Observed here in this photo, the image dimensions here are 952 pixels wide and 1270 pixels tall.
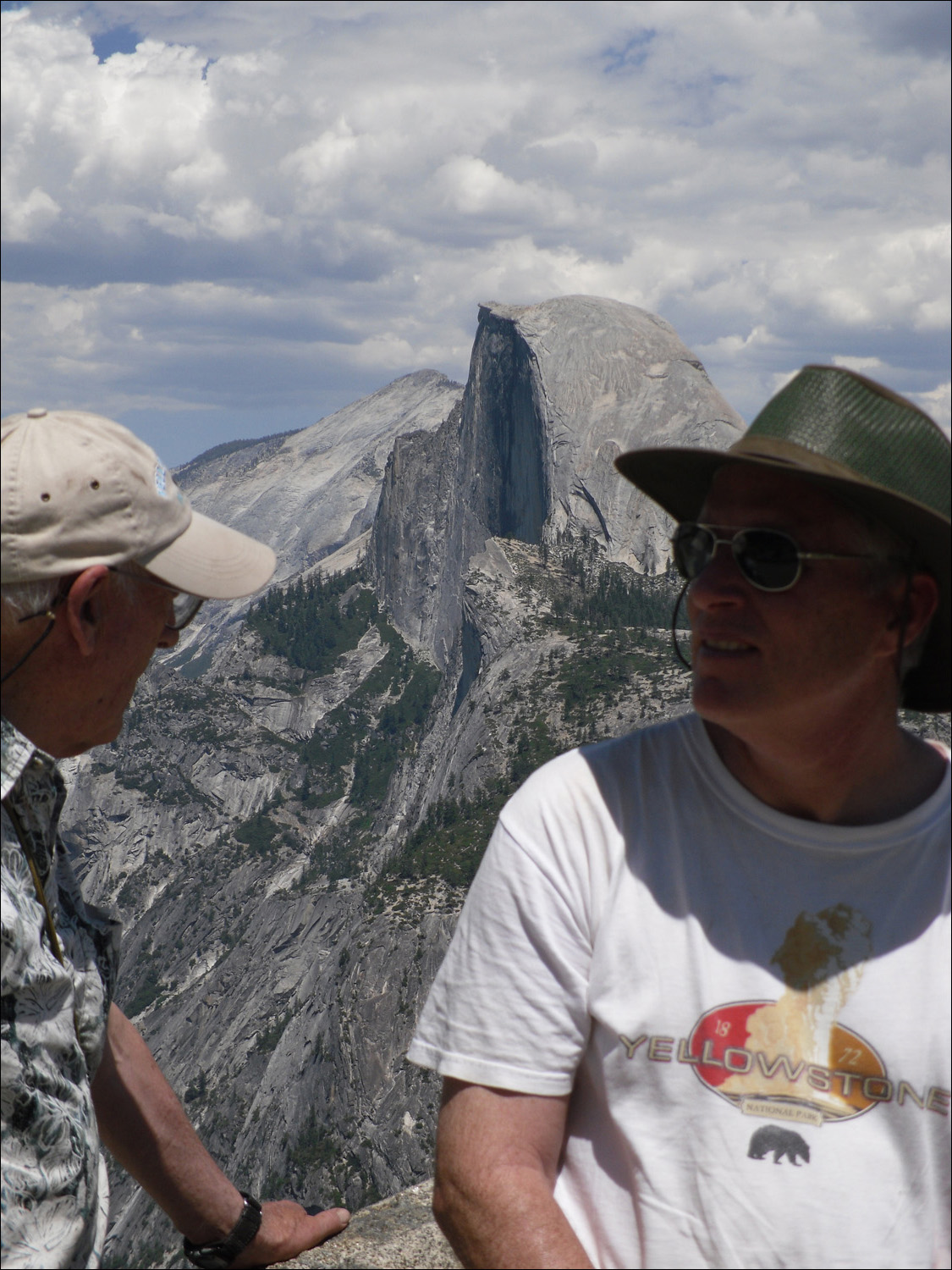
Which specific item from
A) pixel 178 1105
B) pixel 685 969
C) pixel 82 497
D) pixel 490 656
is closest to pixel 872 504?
pixel 685 969

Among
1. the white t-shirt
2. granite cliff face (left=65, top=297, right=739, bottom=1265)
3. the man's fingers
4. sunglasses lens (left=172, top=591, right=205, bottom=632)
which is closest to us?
the white t-shirt

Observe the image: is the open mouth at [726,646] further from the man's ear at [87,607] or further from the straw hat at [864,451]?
the man's ear at [87,607]

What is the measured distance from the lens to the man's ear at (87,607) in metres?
2.86

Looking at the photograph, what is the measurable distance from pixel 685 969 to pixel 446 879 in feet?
232

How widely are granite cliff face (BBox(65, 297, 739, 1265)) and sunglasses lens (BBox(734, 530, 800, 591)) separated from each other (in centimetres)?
5079

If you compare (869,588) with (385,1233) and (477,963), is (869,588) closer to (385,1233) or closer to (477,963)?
(477,963)

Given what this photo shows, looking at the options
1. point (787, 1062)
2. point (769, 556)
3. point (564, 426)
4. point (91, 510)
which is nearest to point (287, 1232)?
point (787, 1062)

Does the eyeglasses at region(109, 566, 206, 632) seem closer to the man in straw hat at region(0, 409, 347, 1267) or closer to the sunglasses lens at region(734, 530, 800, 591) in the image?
the man in straw hat at region(0, 409, 347, 1267)

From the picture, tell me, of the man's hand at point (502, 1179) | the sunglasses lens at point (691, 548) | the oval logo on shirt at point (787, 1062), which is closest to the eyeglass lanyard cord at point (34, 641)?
the man's hand at point (502, 1179)

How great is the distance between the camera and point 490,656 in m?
101

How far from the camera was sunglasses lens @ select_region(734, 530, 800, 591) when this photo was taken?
2756 mm

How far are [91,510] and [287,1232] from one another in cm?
235

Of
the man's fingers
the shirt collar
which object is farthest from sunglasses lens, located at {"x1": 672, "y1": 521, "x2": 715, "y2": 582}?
the man's fingers

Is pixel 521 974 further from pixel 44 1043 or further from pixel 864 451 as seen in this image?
pixel 864 451
